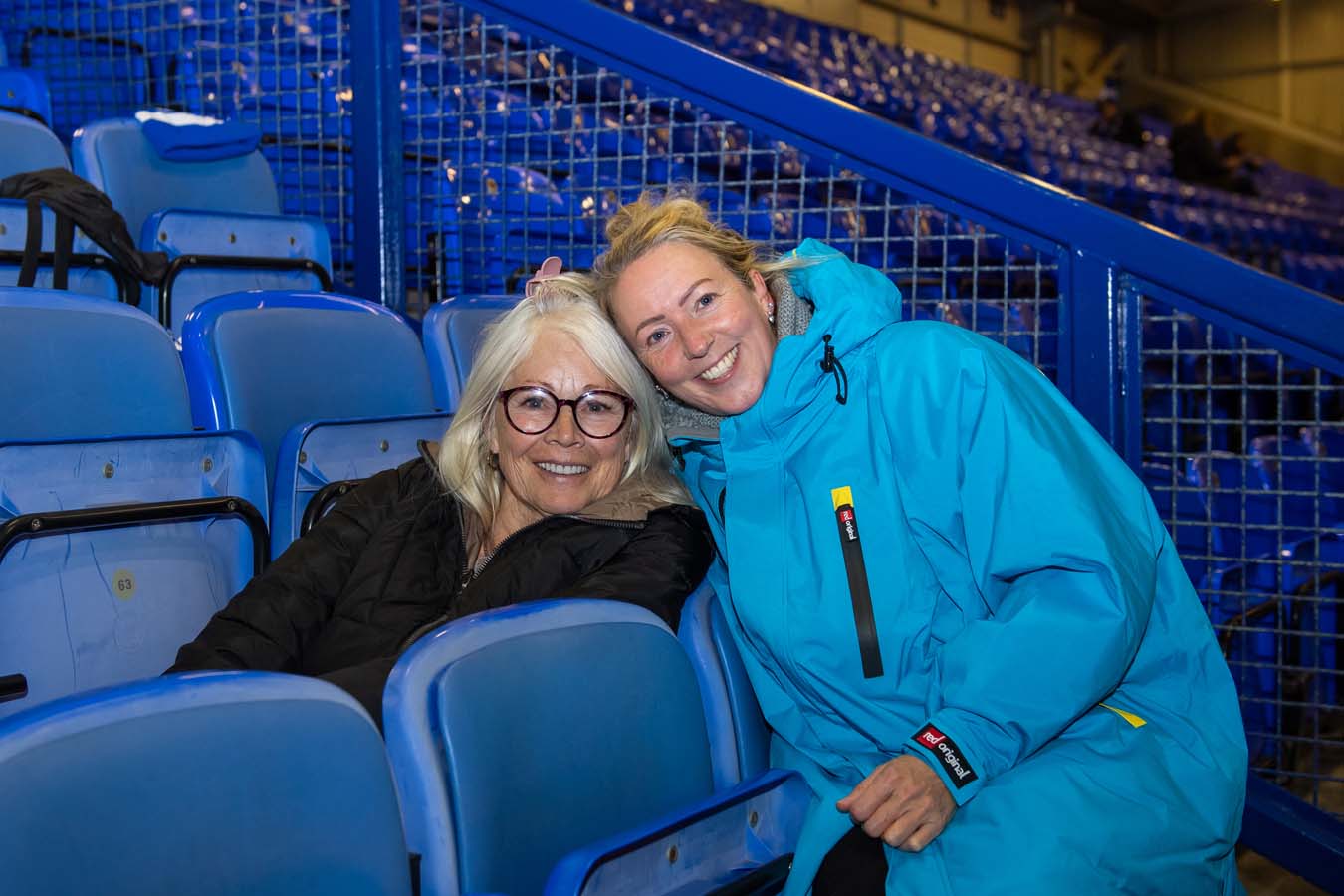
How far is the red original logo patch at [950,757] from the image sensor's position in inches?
54.5

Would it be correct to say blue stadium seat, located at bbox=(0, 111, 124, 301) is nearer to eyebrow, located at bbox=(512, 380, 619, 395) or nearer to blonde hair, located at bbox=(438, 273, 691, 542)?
blonde hair, located at bbox=(438, 273, 691, 542)

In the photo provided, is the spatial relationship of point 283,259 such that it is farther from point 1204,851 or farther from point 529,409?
point 1204,851

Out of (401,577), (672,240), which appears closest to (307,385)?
(401,577)

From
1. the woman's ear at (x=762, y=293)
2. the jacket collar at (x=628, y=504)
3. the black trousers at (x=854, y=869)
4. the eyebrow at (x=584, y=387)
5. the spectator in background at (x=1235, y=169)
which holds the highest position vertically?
the spectator in background at (x=1235, y=169)

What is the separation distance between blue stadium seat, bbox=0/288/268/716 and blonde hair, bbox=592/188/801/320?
2.08 ft

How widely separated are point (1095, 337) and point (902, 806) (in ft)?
4.37

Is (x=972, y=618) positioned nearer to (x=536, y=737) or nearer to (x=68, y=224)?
(x=536, y=737)

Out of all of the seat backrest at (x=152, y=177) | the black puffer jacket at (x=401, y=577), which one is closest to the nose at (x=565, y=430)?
the black puffer jacket at (x=401, y=577)

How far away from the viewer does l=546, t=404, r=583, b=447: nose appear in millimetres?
1896

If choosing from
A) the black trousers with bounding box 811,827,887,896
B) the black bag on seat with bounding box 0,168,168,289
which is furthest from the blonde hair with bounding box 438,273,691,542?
the black bag on seat with bounding box 0,168,168,289

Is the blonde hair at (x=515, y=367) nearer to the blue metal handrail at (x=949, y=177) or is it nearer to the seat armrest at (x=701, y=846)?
the seat armrest at (x=701, y=846)

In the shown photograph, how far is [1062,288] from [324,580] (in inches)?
58.4

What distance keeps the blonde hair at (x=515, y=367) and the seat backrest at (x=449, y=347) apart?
72cm

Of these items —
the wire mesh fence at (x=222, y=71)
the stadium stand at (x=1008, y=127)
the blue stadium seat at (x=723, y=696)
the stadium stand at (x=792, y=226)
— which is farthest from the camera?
the stadium stand at (x=1008, y=127)
